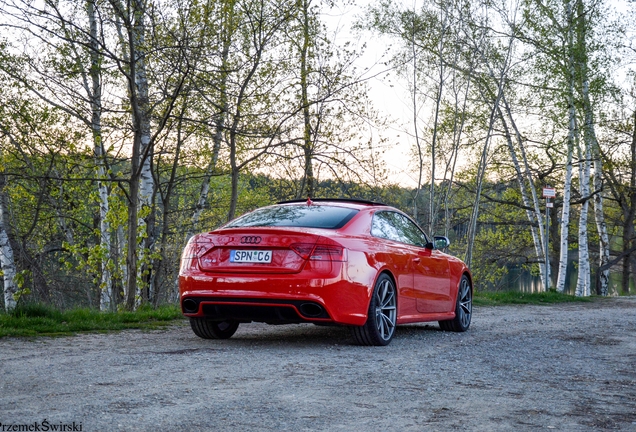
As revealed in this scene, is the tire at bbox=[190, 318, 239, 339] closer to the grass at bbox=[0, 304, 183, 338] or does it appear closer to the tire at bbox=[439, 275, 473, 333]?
the grass at bbox=[0, 304, 183, 338]

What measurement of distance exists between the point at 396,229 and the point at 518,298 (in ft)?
37.9

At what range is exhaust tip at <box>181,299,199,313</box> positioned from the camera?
7520mm

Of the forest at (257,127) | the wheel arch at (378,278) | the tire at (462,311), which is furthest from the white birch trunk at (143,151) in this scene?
the tire at (462,311)

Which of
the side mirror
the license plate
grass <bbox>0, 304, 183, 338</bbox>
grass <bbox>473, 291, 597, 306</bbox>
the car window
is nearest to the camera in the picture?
the license plate

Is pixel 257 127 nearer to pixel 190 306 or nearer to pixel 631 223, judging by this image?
pixel 190 306

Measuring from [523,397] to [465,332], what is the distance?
5.18 metres

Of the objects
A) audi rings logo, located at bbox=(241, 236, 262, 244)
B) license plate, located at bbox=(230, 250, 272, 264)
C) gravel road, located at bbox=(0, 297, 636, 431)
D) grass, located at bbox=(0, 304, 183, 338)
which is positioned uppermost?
audi rings logo, located at bbox=(241, 236, 262, 244)

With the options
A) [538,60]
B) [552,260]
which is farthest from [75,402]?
[552,260]

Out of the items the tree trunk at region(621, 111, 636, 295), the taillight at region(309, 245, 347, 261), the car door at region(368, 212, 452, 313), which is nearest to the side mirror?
Result: the car door at region(368, 212, 452, 313)

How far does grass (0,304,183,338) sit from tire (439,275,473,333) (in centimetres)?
375

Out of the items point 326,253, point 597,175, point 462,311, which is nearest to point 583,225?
point 597,175

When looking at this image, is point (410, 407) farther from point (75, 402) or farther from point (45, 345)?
point (45, 345)

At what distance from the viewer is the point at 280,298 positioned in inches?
277

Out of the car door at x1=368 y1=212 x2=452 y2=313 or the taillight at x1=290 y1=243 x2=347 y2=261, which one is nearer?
the taillight at x1=290 y1=243 x2=347 y2=261
